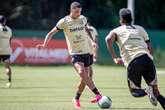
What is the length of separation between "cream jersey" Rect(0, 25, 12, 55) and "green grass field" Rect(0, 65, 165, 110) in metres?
1.12

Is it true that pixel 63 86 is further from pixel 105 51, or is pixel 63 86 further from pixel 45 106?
pixel 105 51

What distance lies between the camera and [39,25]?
5375 cm

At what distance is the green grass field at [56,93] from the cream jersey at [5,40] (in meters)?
1.12

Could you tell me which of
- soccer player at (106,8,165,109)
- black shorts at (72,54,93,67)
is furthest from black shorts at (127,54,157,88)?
black shorts at (72,54,93,67)

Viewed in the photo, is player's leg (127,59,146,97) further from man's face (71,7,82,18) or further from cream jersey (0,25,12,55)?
cream jersey (0,25,12,55)

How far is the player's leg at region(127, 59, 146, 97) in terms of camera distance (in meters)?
14.9

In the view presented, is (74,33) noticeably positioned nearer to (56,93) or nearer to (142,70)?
(142,70)

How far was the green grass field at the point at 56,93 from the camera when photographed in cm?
1706

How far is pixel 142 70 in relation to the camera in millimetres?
14922

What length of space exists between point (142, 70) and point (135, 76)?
20cm

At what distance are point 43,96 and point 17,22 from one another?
1343 inches

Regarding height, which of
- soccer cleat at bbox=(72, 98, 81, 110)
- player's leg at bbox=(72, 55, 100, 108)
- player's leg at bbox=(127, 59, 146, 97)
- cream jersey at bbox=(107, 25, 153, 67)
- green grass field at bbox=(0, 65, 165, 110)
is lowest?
green grass field at bbox=(0, 65, 165, 110)

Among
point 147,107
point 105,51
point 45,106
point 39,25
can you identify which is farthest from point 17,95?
point 39,25

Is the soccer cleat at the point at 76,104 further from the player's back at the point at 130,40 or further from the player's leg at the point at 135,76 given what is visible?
the player's back at the point at 130,40
